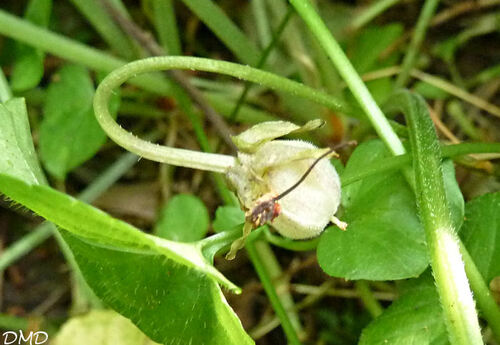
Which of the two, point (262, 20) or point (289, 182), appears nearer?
point (289, 182)

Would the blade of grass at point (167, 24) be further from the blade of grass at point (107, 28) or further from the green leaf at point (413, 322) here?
the green leaf at point (413, 322)

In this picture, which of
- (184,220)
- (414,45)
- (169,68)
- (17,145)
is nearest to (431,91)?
(414,45)

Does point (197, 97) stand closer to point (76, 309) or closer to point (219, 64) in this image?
point (219, 64)

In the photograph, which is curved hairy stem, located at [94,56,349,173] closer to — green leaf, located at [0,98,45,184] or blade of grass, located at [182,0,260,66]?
green leaf, located at [0,98,45,184]

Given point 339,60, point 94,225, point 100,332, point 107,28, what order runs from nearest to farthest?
point 94,225 → point 339,60 → point 100,332 → point 107,28

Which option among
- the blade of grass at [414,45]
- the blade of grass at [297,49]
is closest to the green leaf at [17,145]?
the blade of grass at [297,49]

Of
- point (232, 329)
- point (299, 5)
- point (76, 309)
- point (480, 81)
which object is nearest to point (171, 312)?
point (232, 329)

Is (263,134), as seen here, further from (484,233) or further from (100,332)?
(100,332)
